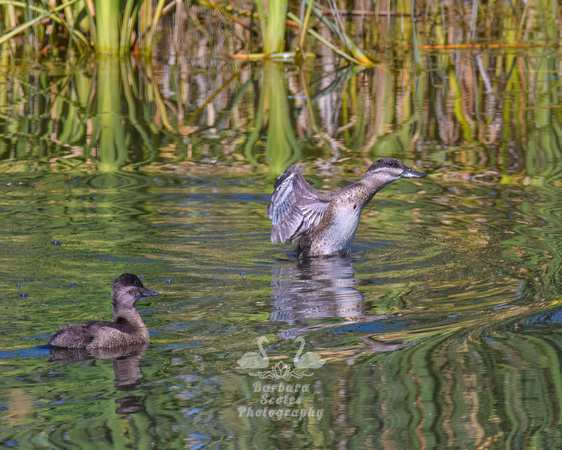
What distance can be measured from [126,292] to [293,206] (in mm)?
2519

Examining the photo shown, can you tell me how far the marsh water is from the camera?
384 cm

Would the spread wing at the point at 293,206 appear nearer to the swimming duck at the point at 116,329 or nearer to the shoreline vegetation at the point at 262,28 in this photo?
the swimming duck at the point at 116,329

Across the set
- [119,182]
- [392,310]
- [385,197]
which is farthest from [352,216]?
[119,182]

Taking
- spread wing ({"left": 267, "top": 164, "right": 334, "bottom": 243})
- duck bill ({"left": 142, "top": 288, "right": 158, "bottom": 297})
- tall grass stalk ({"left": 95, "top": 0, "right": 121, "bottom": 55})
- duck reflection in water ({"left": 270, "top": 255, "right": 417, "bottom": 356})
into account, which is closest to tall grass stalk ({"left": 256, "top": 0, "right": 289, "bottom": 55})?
tall grass stalk ({"left": 95, "top": 0, "right": 121, "bottom": 55})

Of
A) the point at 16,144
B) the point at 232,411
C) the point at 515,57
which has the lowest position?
the point at 232,411

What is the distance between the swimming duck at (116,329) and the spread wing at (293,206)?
2.16m

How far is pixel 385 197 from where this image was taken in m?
8.34

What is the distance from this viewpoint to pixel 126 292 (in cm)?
501

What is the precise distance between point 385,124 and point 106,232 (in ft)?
16.2

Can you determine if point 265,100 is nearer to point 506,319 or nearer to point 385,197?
point 385,197

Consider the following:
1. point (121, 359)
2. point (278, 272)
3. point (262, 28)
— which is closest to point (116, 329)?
point (121, 359)

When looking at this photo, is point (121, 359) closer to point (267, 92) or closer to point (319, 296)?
point (319, 296)

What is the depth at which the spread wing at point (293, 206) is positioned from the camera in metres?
7.10

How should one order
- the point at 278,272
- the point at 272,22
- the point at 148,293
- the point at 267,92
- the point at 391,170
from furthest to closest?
1. the point at 272,22
2. the point at 267,92
3. the point at 391,170
4. the point at 278,272
5. the point at 148,293
